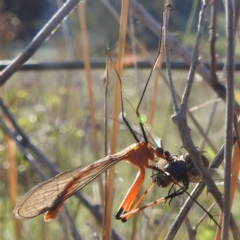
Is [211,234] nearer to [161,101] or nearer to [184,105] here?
[184,105]

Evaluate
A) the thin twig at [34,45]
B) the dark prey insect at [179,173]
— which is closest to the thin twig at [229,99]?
the dark prey insect at [179,173]

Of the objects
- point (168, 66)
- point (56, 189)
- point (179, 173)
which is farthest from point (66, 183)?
point (168, 66)

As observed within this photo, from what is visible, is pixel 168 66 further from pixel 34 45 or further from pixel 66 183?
pixel 34 45

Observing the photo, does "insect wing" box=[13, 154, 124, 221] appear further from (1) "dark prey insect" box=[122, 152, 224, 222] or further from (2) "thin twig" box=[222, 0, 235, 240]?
(2) "thin twig" box=[222, 0, 235, 240]

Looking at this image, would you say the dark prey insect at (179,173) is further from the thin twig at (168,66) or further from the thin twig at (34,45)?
the thin twig at (34,45)

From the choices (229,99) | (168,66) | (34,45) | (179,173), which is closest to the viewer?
(229,99)

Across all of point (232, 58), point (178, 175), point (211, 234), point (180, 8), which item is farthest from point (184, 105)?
point (180, 8)

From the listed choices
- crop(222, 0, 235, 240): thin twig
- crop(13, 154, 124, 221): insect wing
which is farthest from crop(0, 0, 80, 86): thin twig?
crop(222, 0, 235, 240): thin twig
